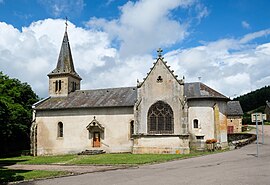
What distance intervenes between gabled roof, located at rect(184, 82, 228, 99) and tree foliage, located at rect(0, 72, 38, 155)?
2055cm

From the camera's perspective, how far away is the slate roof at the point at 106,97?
32750 millimetres

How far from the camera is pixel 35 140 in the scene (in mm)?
36875

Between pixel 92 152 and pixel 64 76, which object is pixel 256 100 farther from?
pixel 92 152

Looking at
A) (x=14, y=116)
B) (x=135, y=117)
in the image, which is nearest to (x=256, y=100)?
(x=135, y=117)

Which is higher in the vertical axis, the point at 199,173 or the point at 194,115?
the point at 194,115

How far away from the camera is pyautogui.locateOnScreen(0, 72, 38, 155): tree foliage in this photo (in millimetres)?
34834

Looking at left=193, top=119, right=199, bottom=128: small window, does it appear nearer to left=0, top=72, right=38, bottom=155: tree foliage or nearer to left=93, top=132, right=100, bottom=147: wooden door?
left=93, top=132, right=100, bottom=147: wooden door

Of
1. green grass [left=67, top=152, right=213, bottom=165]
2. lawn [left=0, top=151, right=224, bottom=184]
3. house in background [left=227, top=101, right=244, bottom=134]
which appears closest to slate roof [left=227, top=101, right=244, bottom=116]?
house in background [left=227, top=101, right=244, bottom=134]

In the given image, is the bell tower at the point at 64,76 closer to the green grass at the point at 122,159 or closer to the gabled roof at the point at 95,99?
the gabled roof at the point at 95,99

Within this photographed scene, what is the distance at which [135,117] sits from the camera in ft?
104

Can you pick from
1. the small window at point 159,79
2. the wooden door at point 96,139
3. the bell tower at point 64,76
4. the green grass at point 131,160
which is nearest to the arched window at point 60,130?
the wooden door at point 96,139

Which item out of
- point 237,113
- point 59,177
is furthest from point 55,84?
point 237,113

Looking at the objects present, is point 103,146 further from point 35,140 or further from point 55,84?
point 55,84

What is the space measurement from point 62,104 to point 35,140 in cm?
586
